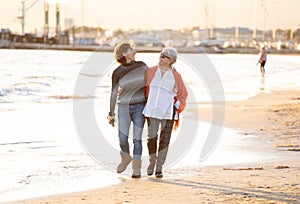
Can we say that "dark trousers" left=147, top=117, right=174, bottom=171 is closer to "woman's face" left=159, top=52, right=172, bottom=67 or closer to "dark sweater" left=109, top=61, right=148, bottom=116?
"dark sweater" left=109, top=61, right=148, bottom=116

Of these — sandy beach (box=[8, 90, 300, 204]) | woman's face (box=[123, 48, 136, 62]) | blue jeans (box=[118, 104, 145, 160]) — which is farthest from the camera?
blue jeans (box=[118, 104, 145, 160])

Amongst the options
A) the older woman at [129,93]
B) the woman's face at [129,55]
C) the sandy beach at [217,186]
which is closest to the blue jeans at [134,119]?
the older woman at [129,93]

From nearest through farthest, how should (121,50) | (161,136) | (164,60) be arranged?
(164,60) < (121,50) < (161,136)

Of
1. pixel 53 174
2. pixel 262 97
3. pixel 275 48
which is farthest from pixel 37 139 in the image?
pixel 275 48

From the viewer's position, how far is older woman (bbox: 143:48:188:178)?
8023 mm

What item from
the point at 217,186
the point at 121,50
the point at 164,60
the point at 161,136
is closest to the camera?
the point at 217,186

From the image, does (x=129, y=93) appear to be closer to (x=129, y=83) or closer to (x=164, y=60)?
(x=129, y=83)

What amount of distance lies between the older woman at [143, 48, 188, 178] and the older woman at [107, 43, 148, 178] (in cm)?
10

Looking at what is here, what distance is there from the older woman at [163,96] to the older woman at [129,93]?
104 millimetres

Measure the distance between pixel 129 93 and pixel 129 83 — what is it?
130mm

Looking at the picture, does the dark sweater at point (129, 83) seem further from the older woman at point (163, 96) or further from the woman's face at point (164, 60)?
the woman's face at point (164, 60)

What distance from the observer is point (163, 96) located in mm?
8070

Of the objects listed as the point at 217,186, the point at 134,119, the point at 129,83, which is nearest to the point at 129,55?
the point at 129,83

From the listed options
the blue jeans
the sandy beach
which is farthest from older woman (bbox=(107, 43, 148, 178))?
the sandy beach
